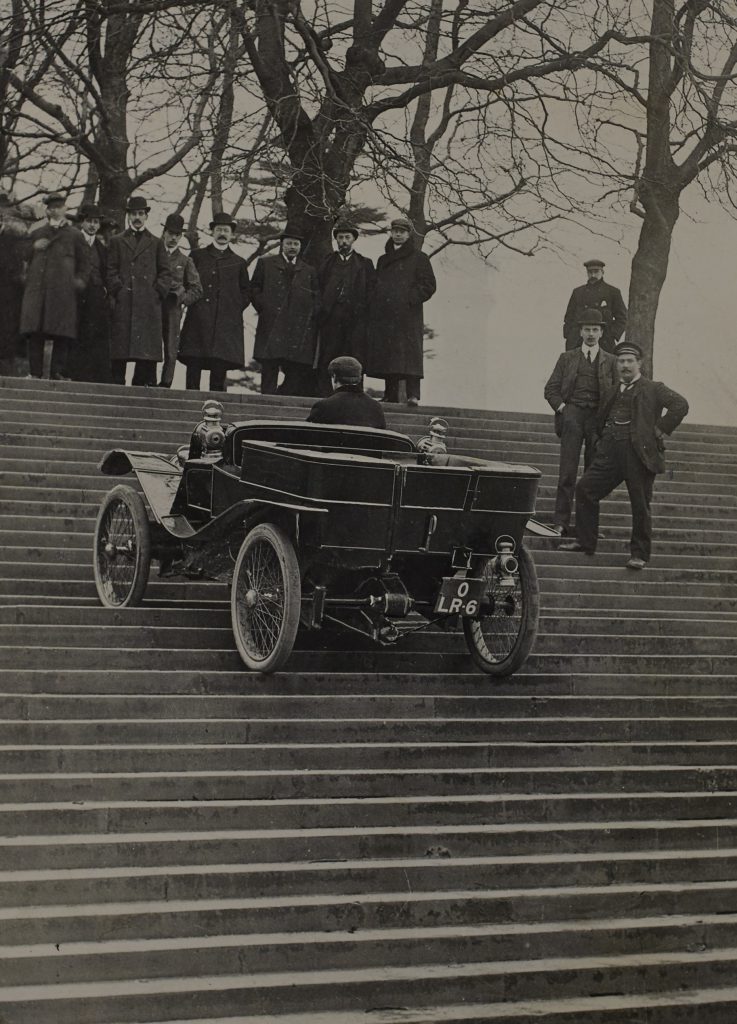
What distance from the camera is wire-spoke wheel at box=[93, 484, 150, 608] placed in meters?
9.58

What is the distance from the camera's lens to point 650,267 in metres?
19.8

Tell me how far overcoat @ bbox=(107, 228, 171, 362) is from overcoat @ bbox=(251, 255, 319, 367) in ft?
3.25

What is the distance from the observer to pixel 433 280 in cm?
1611

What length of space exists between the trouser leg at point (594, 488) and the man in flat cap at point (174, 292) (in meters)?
5.04

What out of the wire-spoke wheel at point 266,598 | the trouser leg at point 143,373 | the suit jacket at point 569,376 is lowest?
the wire-spoke wheel at point 266,598

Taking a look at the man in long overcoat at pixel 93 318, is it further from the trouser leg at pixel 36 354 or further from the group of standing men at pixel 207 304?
the trouser leg at pixel 36 354

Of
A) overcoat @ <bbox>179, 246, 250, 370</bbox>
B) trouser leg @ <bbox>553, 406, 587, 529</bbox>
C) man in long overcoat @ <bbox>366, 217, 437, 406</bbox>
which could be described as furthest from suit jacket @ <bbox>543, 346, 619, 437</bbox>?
overcoat @ <bbox>179, 246, 250, 370</bbox>

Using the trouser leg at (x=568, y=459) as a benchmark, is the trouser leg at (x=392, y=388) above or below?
above

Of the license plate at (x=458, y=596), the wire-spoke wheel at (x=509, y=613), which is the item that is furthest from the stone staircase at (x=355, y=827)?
the license plate at (x=458, y=596)

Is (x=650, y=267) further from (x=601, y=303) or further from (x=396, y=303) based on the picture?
(x=396, y=303)

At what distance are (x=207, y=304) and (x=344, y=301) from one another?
133cm

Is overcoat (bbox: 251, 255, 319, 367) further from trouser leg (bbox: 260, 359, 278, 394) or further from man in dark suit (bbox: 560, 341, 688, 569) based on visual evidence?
man in dark suit (bbox: 560, 341, 688, 569)

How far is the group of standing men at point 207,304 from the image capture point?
15.7m

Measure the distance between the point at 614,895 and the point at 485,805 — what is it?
75cm
